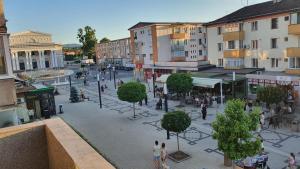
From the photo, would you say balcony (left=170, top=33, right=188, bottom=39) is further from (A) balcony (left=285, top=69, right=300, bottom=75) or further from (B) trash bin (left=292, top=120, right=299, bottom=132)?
(B) trash bin (left=292, top=120, right=299, bottom=132)

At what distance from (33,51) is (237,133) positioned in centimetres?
9105

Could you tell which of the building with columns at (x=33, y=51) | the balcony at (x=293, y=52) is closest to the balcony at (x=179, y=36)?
the balcony at (x=293, y=52)

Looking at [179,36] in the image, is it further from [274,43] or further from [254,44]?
[274,43]

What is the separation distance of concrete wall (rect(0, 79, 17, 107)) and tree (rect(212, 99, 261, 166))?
462 inches

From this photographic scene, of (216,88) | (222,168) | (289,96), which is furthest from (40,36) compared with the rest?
(222,168)

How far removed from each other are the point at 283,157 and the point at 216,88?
19.3 meters

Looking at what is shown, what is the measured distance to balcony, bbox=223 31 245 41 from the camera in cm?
3569

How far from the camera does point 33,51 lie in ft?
302

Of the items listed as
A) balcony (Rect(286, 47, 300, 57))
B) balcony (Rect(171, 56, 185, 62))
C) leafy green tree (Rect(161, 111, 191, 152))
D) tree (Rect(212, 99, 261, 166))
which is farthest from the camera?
balcony (Rect(171, 56, 185, 62))

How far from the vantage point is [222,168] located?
47.2ft

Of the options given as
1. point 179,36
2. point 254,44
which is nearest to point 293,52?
point 254,44

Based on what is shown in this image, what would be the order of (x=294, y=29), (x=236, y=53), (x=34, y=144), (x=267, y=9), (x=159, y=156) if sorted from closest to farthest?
1. (x=34, y=144)
2. (x=159, y=156)
3. (x=294, y=29)
4. (x=267, y=9)
5. (x=236, y=53)

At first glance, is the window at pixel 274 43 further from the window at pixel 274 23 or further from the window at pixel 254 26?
the window at pixel 254 26

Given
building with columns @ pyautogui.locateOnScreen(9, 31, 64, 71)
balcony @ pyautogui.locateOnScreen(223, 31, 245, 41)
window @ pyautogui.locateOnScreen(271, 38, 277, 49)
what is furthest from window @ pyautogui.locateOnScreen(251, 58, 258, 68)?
building with columns @ pyautogui.locateOnScreen(9, 31, 64, 71)
